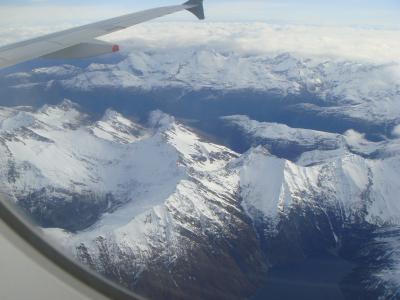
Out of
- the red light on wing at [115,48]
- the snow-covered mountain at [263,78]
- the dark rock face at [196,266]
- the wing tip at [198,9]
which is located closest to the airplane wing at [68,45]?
the red light on wing at [115,48]

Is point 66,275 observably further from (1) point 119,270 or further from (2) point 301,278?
(1) point 119,270

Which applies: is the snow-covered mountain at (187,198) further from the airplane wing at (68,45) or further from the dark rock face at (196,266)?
the airplane wing at (68,45)

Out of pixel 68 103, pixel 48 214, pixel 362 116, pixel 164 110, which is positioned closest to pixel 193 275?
pixel 48 214

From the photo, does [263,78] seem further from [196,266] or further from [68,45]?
[68,45]

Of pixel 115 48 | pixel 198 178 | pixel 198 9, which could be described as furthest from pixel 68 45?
pixel 198 178

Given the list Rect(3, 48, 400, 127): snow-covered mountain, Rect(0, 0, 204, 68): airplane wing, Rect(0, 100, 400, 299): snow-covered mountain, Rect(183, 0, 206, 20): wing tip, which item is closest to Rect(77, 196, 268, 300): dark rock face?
Rect(0, 100, 400, 299): snow-covered mountain

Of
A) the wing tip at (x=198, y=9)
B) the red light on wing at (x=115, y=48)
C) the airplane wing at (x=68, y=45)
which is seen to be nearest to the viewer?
the airplane wing at (x=68, y=45)

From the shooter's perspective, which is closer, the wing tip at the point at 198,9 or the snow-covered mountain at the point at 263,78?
the wing tip at the point at 198,9

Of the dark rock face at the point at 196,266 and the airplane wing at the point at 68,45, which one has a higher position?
the airplane wing at the point at 68,45
